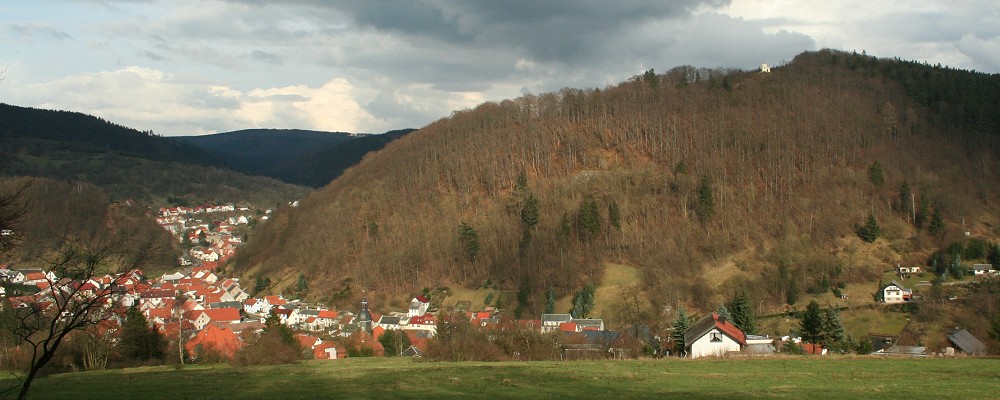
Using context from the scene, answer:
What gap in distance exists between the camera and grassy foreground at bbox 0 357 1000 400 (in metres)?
18.1

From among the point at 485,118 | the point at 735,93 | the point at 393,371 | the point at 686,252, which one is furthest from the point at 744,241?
the point at 393,371

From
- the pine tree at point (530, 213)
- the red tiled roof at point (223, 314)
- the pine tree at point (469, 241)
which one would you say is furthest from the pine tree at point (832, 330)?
the red tiled roof at point (223, 314)

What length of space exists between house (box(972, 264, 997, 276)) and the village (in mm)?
87

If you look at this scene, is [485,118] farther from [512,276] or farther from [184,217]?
[184,217]

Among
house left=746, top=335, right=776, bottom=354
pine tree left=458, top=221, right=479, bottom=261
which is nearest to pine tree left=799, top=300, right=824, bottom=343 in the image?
house left=746, top=335, right=776, bottom=354

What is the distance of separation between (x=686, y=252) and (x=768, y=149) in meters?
23.5

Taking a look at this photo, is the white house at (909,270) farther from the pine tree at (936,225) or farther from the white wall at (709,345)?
the white wall at (709,345)

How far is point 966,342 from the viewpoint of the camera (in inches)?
1619

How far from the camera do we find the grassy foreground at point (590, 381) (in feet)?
59.5

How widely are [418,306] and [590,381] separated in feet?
169

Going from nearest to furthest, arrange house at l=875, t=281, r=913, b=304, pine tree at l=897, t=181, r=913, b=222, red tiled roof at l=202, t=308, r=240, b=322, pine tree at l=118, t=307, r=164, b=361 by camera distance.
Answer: pine tree at l=118, t=307, r=164, b=361 → house at l=875, t=281, r=913, b=304 → red tiled roof at l=202, t=308, r=240, b=322 → pine tree at l=897, t=181, r=913, b=222

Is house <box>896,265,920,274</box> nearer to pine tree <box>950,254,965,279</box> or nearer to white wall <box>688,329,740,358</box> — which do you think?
pine tree <box>950,254,965,279</box>

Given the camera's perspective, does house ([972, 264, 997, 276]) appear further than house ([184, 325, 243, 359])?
Yes

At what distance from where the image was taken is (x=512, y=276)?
7469 centimetres
